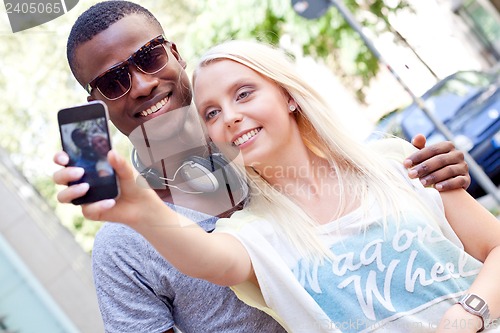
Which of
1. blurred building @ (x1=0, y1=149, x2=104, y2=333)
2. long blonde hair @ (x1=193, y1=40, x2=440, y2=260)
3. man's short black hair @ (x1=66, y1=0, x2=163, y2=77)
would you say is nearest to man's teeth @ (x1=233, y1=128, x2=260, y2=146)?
long blonde hair @ (x1=193, y1=40, x2=440, y2=260)

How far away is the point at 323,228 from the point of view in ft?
4.97

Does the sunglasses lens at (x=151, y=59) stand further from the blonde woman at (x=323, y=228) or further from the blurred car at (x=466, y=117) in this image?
the blurred car at (x=466, y=117)

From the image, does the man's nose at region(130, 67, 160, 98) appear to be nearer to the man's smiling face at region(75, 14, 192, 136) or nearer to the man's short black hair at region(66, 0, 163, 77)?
the man's smiling face at region(75, 14, 192, 136)

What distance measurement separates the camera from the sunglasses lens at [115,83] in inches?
69.1

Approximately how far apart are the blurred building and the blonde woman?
7.97 feet

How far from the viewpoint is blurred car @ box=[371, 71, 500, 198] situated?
5.48m

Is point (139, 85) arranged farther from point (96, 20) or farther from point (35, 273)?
point (35, 273)

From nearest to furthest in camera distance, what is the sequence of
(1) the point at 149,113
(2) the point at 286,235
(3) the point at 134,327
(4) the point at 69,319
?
(2) the point at 286,235 → (3) the point at 134,327 → (1) the point at 149,113 → (4) the point at 69,319

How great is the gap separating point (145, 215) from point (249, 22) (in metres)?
4.59

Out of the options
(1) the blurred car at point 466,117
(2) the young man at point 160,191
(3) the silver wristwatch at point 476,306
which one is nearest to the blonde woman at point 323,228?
(3) the silver wristwatch at point 476,306

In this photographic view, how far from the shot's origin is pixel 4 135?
4.21 meters

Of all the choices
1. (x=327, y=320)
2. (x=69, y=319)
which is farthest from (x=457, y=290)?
(x=69, y=319)

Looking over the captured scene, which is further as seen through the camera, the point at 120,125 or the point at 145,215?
the point at 120,125

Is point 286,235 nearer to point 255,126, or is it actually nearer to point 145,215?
point 255,126
